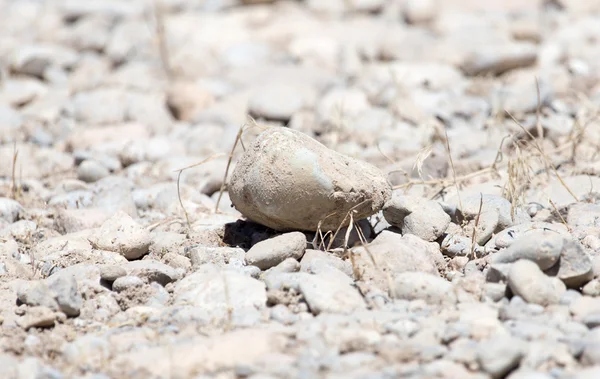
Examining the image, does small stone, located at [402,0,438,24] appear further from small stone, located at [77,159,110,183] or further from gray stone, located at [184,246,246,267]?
gray stone, located at [184,246,246,267]

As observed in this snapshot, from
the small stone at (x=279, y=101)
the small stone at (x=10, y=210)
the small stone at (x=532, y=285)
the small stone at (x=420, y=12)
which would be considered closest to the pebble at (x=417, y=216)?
the small stone at (x=532, y=285)

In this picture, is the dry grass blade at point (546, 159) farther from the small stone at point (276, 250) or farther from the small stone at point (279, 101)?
the small stone at point (279, 101)

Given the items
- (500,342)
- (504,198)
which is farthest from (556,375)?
(504,198)

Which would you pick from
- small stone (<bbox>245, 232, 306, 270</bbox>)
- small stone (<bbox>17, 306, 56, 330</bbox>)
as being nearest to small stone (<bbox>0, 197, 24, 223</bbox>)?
small stone (<bbox>17, 306, 56, 330</bbox>)

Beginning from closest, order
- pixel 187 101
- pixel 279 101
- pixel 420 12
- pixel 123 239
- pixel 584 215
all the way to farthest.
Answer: pixel 123 239 → pixel 584 215 → pixel 279 101 → pixel 187 101 → pixel 420 12

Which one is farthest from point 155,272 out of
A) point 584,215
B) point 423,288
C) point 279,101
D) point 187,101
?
point 187,101

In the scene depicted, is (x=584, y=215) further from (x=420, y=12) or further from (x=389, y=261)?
(x=420, y=12)

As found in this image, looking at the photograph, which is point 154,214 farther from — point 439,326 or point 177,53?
point 177,53
